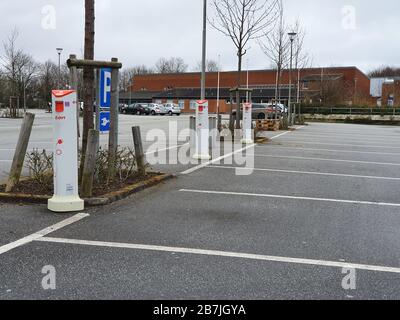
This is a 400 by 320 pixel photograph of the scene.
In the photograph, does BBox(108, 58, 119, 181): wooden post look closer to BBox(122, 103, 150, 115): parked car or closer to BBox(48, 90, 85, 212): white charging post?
BBox(48, 90, 85, 212): white charging post

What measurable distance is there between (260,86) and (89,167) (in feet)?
284

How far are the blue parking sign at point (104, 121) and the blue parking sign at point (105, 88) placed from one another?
12 cm

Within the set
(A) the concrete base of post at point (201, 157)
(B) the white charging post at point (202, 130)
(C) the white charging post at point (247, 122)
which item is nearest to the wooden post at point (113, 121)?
(B) the white charging post at point (202, 130)

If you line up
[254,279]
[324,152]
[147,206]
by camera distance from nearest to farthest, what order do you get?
[254,279] → [147,206] → [324,152]

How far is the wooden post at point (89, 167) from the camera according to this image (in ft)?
22.7

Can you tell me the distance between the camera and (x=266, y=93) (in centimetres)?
8181

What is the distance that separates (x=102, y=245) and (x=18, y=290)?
1.28 metres

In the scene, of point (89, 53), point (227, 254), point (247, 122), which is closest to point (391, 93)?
point (247, 122)

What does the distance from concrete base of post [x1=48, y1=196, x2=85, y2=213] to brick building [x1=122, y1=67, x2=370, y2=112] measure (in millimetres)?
57347

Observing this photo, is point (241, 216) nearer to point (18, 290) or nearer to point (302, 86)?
point (18, 290)

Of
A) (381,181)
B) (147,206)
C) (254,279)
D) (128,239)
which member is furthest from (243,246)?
(381,181)

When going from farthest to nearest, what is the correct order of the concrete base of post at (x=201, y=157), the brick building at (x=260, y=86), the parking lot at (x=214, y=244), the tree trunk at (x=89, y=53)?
the brick building at (x=260, y=86) < the concrete base of post at (x=201, y=157) < the tree trunk at (x=89, y=53) < the parking lot at (x=214, y=244)

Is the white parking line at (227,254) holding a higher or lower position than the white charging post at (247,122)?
lower

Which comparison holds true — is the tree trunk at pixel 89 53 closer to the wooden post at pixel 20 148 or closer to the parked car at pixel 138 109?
the wooden post at pixel 20 148
